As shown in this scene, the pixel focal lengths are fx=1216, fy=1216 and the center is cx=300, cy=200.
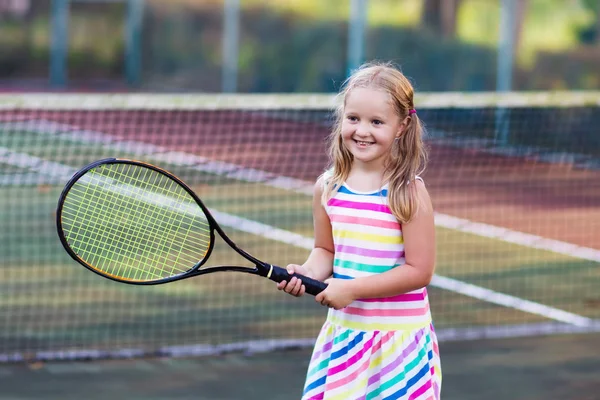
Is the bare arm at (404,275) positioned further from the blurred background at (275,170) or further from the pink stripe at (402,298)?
the blurred background at (275,170)

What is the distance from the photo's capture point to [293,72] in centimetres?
1738

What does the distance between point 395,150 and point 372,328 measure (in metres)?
0.50

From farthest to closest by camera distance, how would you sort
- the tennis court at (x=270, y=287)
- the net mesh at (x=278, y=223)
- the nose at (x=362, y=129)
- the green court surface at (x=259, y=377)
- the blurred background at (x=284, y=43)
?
the blurred background at (x=284, y=43) < the net mesh at (x=278, y=223) < the tennis court at (x=270, y=287) < the green court surface at (x=259, y=377) < the nose at (x=362, y=129)

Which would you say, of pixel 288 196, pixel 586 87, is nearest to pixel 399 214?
pixel 288 196

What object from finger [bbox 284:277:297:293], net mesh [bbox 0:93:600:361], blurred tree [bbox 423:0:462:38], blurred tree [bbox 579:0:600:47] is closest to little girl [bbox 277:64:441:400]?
finger [bbox 284:277:297:293]

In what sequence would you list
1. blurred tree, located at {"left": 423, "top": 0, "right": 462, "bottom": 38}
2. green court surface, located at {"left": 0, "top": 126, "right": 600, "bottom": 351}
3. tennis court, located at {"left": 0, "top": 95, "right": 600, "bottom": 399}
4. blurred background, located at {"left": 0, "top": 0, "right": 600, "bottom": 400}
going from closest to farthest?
tennis court, located at {"left": 0, "top": 95, "right": 600, "bottom": 399}
blurred background, located at {"left": 0, "top": 0, "right": 600, "bottom": 400}
green court surface, located at {"left": 0, "top": 126, "right": 600, "bottom": 351}
blurred tree, located at {"left": 423, "top": 0, "right": 462, "bottom": 38}

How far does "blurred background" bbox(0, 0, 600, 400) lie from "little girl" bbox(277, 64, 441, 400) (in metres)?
1.60

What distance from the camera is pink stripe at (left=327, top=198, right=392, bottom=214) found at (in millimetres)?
3336

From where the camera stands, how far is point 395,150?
3.40m

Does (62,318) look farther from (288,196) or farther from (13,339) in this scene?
(288,196)

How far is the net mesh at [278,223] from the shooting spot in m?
6.08

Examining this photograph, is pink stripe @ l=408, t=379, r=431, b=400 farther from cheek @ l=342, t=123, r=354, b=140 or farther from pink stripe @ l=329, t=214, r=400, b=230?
cheek @ l=342, t=123, r=354, b=140

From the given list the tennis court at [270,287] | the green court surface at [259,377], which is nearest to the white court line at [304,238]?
Result: the tennis court at [270,287]

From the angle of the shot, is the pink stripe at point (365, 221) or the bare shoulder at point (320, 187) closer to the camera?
the pink stripe at point (365, 221)
